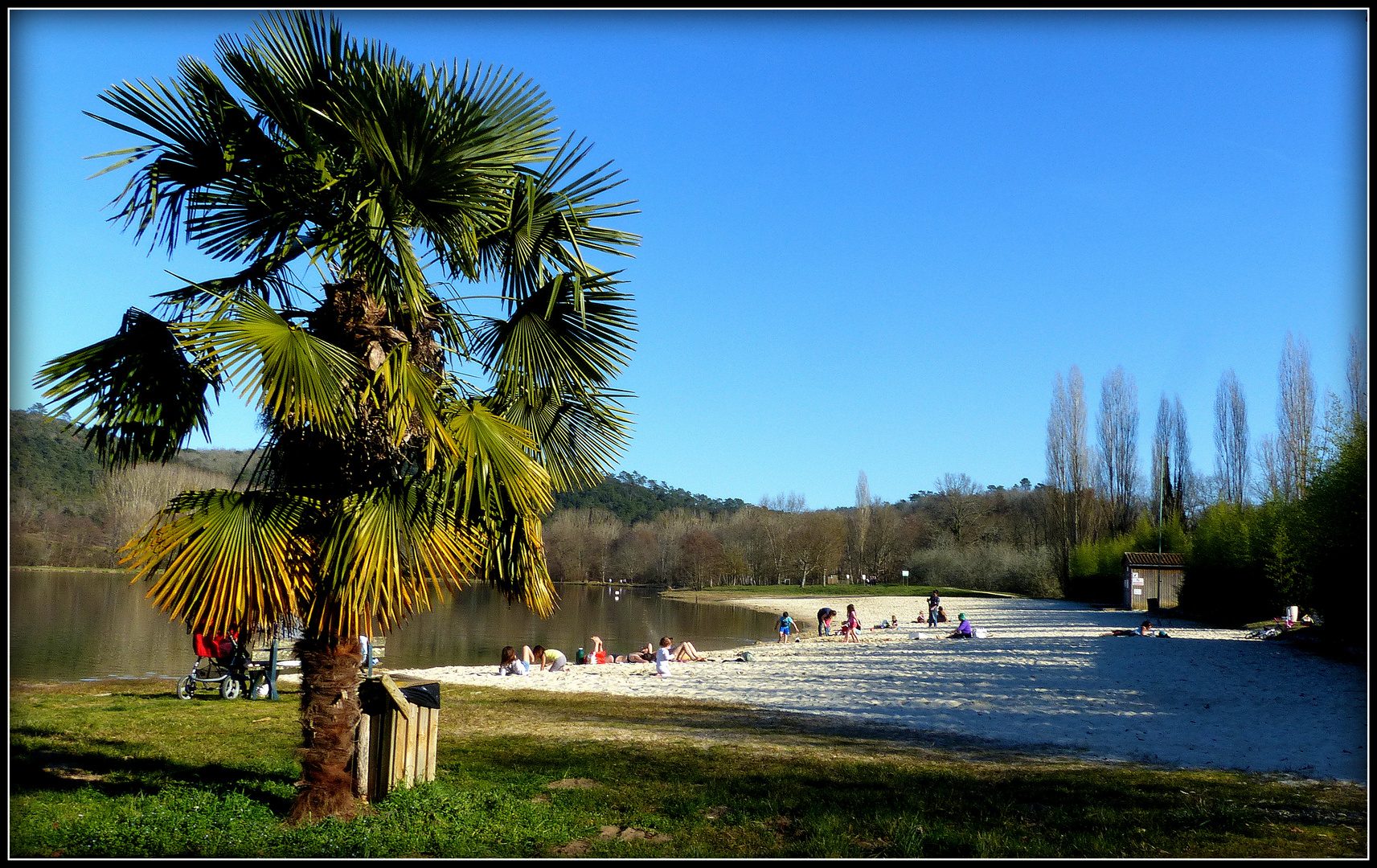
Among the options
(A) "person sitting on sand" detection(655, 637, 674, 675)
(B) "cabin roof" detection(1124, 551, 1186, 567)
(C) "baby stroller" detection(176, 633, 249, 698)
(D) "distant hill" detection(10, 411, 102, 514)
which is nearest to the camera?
(C) "baby stroller" detection(176, 633, 249, 698)

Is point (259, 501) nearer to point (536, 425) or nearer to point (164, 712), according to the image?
point (536, 425)

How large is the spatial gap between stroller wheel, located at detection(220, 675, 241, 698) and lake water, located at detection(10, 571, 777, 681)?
409 centimetres

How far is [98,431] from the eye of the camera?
5988mm

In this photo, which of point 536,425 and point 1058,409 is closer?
point 536,425

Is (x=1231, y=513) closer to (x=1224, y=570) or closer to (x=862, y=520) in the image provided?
(x=1224, y=570)

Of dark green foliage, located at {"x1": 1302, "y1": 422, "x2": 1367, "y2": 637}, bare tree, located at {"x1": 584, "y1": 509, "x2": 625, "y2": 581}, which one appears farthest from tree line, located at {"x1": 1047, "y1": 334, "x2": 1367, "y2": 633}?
bare tree, located at {"x1": 584, "y1": 509, "x2": 625, "y2": 581}

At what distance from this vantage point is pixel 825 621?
3388cm

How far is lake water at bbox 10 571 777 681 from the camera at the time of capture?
20.5m

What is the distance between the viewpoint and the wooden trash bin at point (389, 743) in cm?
658

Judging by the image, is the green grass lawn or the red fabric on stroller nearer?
the green grass lawn

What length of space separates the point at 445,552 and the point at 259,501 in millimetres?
1278

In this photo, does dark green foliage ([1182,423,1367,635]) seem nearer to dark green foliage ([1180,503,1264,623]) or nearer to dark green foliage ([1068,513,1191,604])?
dark green foliage ([1180,503,1264,623])

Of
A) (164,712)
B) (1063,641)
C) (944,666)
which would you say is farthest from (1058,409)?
(164,712)

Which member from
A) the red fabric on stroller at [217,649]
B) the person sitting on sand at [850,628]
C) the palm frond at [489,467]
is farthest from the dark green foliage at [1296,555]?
the red fabric on stroller at [217,649]
